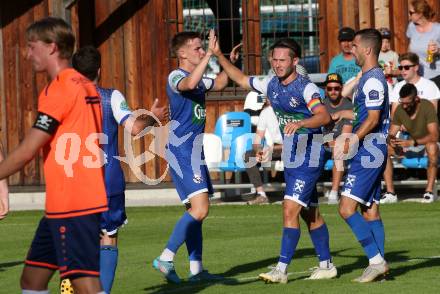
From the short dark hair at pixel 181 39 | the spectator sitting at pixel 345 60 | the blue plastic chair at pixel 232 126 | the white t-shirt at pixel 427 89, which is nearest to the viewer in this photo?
the short dark hair at pixel 181 39

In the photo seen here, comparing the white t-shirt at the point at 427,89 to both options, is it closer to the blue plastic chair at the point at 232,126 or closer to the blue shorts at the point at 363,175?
the blue plastic chair at the point at 232,126

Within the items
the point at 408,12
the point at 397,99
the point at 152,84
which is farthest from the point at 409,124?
the point at 152,84

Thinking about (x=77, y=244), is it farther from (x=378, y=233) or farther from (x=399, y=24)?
(x=399, y=24)

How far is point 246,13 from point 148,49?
A: 5.86ft

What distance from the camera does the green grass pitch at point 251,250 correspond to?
9.98 m

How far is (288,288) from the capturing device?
9781 mm

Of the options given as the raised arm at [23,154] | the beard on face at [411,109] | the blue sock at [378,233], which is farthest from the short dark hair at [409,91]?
the raised arm at [23,154]

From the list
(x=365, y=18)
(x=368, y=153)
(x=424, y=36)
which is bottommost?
(x=368, y=153)

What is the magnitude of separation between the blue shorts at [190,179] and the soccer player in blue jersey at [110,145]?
1319 mm

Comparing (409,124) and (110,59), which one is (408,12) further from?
(110,59)

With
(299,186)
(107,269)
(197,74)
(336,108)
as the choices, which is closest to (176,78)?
(197,74)

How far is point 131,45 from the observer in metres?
20.3

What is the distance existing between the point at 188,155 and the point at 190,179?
0.23m

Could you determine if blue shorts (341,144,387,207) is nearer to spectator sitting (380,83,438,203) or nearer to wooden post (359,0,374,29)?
spectator sitting (380,83,438,203)
